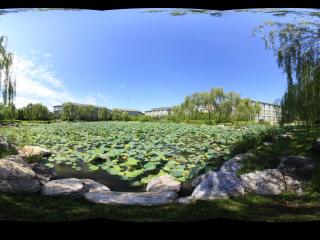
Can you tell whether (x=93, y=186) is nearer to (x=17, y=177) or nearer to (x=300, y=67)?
(x=17, y=177)

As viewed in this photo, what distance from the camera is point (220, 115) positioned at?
2410 mm

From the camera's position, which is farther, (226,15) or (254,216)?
(226,15)

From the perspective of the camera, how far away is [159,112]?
241 cm

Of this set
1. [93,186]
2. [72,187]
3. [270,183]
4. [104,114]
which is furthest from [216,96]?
[72,187]

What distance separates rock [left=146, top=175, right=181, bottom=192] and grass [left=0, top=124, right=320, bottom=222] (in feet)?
0.38

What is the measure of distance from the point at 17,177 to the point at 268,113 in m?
1.72

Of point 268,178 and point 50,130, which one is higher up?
point 50,130

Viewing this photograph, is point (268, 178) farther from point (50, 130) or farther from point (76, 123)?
point (50, 130)

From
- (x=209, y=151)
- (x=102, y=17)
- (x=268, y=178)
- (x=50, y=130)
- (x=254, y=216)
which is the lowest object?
(x=254, y=216)

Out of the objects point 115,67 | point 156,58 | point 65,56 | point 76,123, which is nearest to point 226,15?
point 156,58

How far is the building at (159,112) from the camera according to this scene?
238 centimetres

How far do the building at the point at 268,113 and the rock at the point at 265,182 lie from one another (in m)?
0.36

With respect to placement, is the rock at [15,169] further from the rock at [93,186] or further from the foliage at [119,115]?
the foliage at [119,115]

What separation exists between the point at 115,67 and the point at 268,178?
4.10 ft
